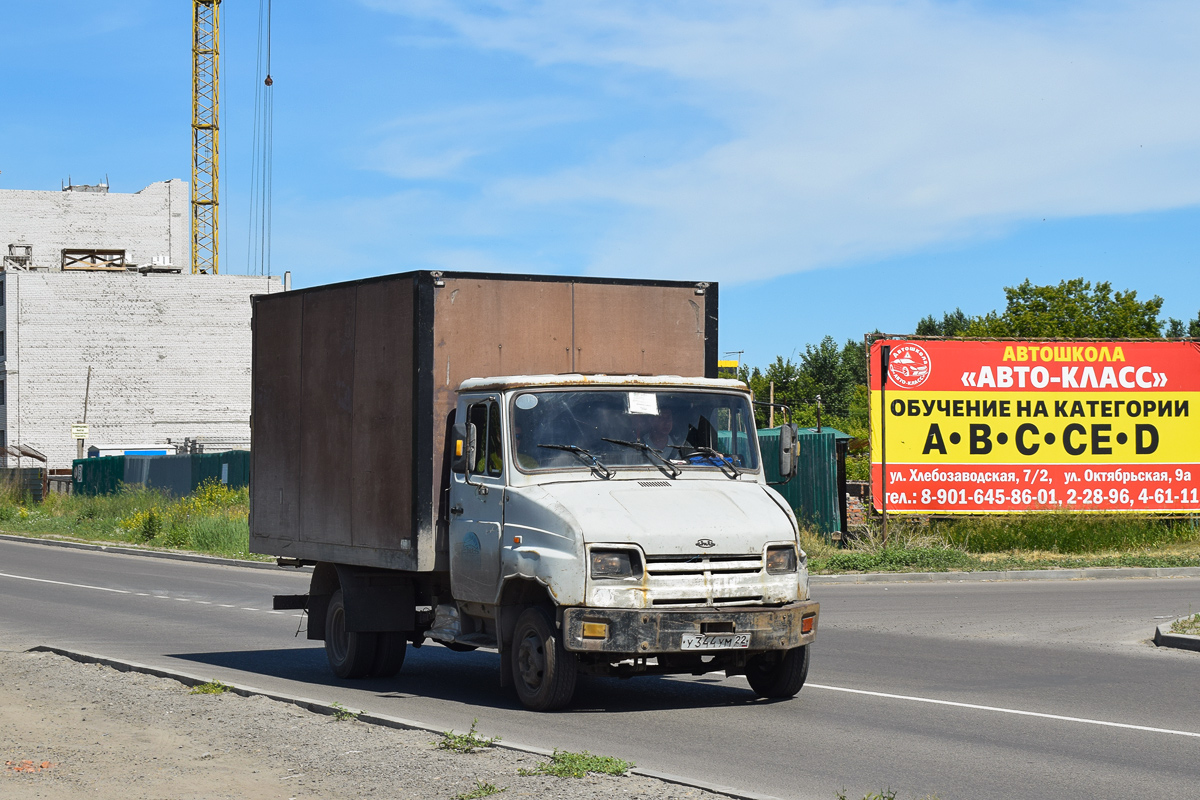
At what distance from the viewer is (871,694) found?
36.3ft

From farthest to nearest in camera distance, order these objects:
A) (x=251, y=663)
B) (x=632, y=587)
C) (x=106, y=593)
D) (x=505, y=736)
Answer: (x=106, y=593) → (x=251, y=663) → (x=632, y=587) → (x=505, y=736)

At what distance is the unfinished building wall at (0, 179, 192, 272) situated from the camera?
91.6 metres

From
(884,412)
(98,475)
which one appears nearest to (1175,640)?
(884,412)

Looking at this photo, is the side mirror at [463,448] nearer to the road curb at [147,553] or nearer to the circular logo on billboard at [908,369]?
the road curb at [147,553]

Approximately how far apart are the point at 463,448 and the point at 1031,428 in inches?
779

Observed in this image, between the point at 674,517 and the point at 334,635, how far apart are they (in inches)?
166

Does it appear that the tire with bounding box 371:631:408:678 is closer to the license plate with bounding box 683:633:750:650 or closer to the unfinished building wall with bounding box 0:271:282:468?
the license plate with bounding box 683:633:750:650

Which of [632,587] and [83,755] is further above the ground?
[632,587]

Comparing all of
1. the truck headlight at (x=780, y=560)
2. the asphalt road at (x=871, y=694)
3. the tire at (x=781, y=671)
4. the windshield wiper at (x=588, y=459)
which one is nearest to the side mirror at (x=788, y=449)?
the truck headlight at (x=780, y=560)

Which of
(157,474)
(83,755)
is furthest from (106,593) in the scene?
(157,474)

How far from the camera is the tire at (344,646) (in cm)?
1211

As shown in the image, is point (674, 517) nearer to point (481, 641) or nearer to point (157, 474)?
point (481, 641)

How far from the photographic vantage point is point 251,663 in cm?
1344

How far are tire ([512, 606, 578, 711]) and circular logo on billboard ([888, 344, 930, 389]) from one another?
1908 cm
